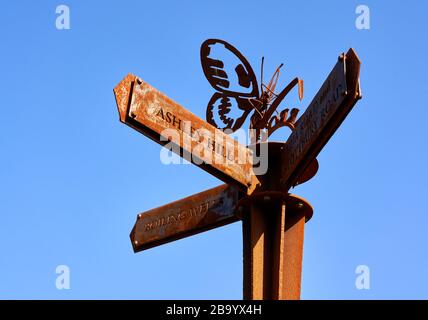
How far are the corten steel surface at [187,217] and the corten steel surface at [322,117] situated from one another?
0.42 meters

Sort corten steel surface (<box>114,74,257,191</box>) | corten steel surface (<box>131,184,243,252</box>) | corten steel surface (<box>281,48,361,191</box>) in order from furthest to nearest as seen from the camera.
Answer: corten steel surface (<box>131,184,243,252</box>)
corten steel surface (<box>114,74,257,191</box>)
corten steel surface (<box>281,48,361,191</box>)

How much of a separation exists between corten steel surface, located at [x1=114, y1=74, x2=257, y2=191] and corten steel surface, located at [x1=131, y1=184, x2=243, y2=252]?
272 mm

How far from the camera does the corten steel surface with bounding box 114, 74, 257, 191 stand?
20.7ft

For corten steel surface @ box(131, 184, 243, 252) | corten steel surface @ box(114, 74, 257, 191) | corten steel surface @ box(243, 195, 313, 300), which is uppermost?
corten steel surface @ box(114, 74, 257, 191)

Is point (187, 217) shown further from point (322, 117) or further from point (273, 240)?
point (322, 117)

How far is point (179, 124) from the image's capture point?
6.51 meters

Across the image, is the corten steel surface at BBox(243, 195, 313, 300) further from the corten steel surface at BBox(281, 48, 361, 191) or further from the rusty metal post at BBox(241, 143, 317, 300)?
the corten steel surface at BBox(281, 48, 361, 191)

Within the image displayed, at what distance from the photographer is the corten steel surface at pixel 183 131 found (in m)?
6.31

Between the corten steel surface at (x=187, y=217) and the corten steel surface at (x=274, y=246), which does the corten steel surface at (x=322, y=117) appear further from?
the corten steel surface at (x=187, y=217)

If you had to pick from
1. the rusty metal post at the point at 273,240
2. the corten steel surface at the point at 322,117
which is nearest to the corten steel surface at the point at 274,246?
the rusty metal post at the point at 273,240

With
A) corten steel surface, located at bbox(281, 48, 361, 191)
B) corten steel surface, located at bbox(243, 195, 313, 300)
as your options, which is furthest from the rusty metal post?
corten steel surface, located at bbox(281, 48, 361, 191)
